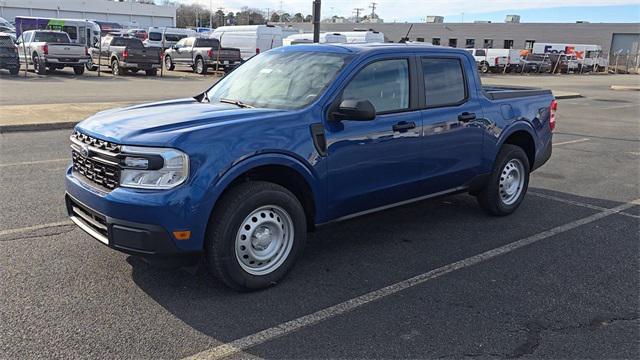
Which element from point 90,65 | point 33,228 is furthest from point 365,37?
point 33,228

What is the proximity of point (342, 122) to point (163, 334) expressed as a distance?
2052 mm

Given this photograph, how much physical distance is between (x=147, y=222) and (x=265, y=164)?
0.90 metres

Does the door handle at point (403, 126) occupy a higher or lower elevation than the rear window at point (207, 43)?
lower

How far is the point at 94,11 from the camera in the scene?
8700 centimetres

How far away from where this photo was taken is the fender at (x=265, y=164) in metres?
3.71

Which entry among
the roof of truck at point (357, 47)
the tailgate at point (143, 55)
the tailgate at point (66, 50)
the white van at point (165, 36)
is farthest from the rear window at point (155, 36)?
the roof of truck at point (357, 47)

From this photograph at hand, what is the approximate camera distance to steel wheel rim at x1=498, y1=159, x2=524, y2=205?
20.1ft

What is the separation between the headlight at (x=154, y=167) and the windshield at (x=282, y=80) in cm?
112

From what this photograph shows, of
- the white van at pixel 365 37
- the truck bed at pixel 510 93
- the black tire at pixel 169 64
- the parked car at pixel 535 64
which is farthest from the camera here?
the parked car at pixel 535 64

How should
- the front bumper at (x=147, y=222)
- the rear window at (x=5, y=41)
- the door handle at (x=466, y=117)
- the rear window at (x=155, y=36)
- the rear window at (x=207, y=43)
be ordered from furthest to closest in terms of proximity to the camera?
the rear window at (x=155, y=36) < the rear window at (x=207, y=43) < the rear window at (x=5, y=41) < the door handle at (x=466, y=117) < the front bumper at (x=147, y=222)

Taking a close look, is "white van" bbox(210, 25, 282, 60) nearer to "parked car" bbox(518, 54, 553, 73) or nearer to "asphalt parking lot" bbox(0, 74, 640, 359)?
"parked car" bbox(518, 54, 553, 73)

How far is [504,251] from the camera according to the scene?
5.11 m

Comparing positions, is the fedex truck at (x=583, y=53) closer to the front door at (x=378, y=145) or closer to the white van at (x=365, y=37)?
the white van at (x=365, y=37)

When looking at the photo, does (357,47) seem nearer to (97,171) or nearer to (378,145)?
(378,145)
